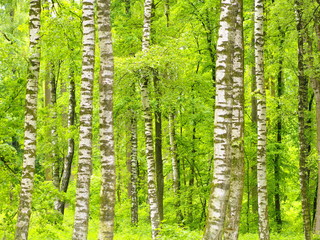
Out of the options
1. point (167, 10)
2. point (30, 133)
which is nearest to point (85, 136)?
point (30, 133)

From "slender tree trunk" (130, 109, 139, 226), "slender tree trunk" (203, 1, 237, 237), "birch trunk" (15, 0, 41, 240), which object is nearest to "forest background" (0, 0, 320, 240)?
"birch trunk" (15, 0, 41, 240)

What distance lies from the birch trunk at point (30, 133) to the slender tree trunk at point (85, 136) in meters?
1.22

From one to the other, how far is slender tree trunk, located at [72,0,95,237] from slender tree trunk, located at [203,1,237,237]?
302 cm

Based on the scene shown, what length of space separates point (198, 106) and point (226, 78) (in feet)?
27.8

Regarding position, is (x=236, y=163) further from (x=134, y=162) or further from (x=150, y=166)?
(x=134, y=162)

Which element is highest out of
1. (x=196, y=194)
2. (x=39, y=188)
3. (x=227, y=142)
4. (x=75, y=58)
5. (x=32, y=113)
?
(x=75, y=58)

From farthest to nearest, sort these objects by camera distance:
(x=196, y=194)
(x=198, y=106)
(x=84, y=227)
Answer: (x=196, y=194) → (x=198, y=106) → (x=84, y=227)

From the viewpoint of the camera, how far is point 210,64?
747 inches

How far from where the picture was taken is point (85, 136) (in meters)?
8.77

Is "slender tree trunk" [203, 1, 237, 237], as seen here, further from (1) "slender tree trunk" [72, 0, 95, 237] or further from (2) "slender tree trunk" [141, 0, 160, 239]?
(2) "slender tree trunk" [141, 0, 160, 239]

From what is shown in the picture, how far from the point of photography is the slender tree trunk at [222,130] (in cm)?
662

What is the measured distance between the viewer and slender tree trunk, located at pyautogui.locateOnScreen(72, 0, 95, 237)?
8602 mm

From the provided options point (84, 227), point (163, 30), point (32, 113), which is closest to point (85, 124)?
point (32, 113)

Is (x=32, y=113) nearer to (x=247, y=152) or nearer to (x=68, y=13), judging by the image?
(x=68, y=13)
